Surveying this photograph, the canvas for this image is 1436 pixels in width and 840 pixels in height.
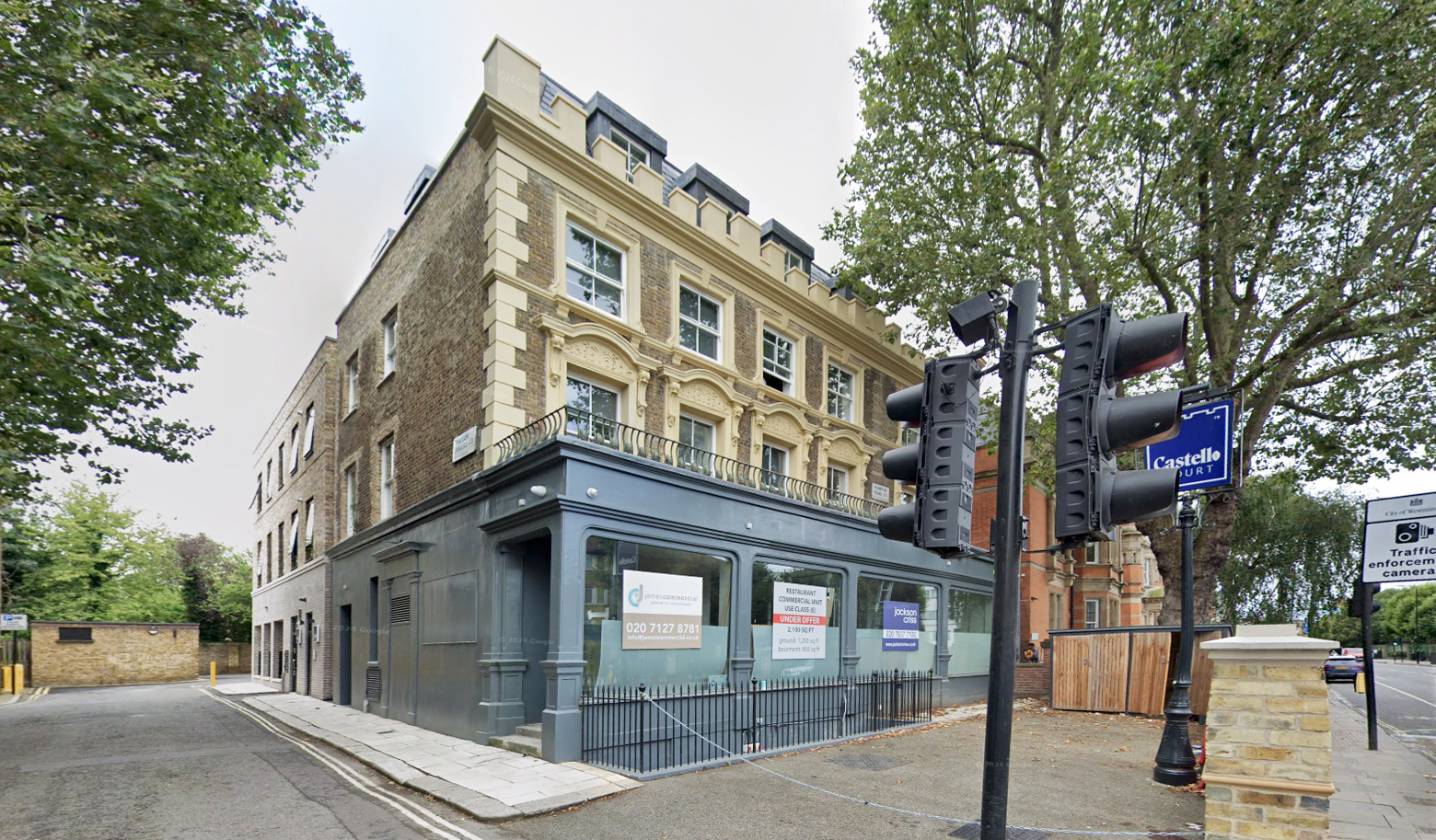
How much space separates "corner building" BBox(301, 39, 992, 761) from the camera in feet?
37.7

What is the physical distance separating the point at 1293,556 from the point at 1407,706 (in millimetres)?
12610

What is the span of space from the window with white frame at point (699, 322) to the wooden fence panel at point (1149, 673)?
11.8 meters

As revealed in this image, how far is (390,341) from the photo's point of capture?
696 inches

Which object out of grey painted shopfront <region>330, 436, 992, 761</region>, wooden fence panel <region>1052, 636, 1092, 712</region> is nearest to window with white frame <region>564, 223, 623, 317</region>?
grey painted shopfront <region>330, 436, 992, 761</region>

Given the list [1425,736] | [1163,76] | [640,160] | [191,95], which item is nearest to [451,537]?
[191,95]

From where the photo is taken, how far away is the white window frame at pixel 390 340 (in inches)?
680

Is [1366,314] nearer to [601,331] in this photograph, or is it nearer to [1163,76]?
[1163,76]

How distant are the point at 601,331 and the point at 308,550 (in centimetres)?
1544

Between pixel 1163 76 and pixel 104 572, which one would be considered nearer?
pixel 1163 76

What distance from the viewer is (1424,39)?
10891 millimetres

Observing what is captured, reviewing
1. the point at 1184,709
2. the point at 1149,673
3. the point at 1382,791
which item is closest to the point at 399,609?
the point at 1184,709

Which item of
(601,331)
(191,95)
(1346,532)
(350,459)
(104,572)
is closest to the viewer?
(191,95)

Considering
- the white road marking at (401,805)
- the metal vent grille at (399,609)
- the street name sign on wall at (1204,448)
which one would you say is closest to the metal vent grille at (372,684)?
the metal vent grille at (399,609)

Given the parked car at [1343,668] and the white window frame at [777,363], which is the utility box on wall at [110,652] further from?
the parked car at [1343,668]
